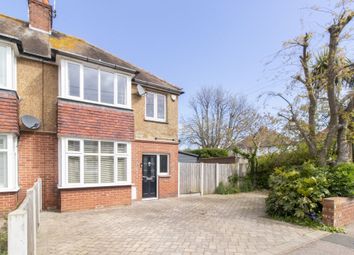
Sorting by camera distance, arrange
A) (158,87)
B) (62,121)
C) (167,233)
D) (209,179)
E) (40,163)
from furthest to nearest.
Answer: (209,179) → (158,87) → (40,163) → (62,121) → (167,233)

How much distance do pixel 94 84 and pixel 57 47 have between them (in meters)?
2.48

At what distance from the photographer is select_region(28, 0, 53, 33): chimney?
1194 centimetres

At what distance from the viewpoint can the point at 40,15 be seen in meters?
12.2

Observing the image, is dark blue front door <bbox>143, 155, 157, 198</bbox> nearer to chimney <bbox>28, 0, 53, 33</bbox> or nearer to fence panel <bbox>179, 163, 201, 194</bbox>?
fence panel <bbox>179, 163, 201, 194</bbox>

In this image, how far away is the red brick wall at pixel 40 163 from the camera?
380 inches

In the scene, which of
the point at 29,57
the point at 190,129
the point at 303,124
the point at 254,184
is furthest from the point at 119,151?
the point at 190,129

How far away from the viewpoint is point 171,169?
1415 cm

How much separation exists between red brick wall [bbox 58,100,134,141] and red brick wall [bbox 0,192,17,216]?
8.00 ft

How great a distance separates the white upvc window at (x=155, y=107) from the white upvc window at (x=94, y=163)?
2540 mm

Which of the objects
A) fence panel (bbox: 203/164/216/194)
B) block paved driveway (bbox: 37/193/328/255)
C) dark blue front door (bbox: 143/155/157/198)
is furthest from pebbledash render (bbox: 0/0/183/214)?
fence panel (bbox: 203/164/216/194)

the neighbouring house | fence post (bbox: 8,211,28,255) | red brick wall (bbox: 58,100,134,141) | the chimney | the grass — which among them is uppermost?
the chimney

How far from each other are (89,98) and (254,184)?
12.0 metres

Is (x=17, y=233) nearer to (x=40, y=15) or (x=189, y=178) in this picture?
(x=40, y=15)

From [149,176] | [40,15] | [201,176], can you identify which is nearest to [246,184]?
[201,176]
